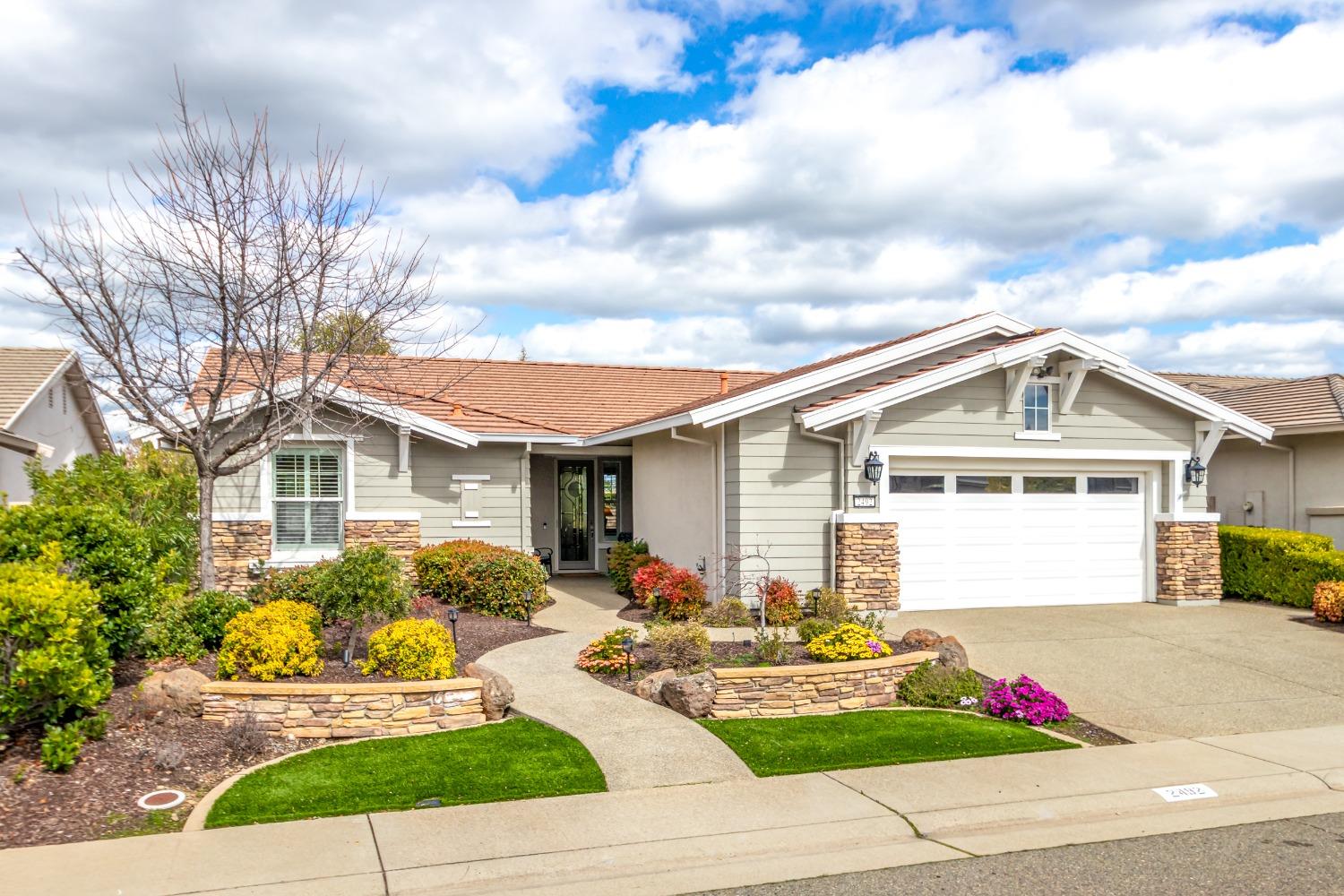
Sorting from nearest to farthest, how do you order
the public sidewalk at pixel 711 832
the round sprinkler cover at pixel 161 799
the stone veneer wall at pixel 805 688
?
1. the public sidewalk at pixel 711 832
2. the round sprinkler cover at pixel 161 799
3. the stone veneer wall at pixel 805 688

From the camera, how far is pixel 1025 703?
8945 millimetres

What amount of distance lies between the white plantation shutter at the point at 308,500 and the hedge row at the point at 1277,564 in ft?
47.0

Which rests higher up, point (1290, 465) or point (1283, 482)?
point (1290, 465)

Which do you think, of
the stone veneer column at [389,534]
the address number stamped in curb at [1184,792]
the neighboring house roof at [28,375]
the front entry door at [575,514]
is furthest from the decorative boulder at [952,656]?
the neighboring house roof at [28,375]

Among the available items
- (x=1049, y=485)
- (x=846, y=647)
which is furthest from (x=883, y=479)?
(x=846, y=647)

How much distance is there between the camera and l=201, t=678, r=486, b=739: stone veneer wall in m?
8.09

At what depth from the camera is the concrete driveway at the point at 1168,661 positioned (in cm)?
922

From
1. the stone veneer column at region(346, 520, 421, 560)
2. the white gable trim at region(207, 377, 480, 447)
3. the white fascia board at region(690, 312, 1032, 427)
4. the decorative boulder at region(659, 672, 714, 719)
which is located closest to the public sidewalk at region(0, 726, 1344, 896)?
the decorative boulder at region(659, 672, 714, 719)

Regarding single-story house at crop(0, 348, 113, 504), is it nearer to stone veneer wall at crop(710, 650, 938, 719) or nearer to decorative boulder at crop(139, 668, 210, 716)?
decorative boulder at crop(139, 668, 210, 716)

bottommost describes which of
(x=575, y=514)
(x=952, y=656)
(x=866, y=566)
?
(x=952, y=656)

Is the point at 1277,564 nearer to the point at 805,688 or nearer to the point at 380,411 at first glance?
the point at 805,688

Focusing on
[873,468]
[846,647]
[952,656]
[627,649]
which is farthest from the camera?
[873,468]

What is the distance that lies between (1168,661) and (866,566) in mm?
3877

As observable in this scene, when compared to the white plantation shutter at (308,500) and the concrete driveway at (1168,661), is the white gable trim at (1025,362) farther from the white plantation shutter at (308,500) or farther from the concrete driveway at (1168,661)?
the white plantation shutter at (308,500)
